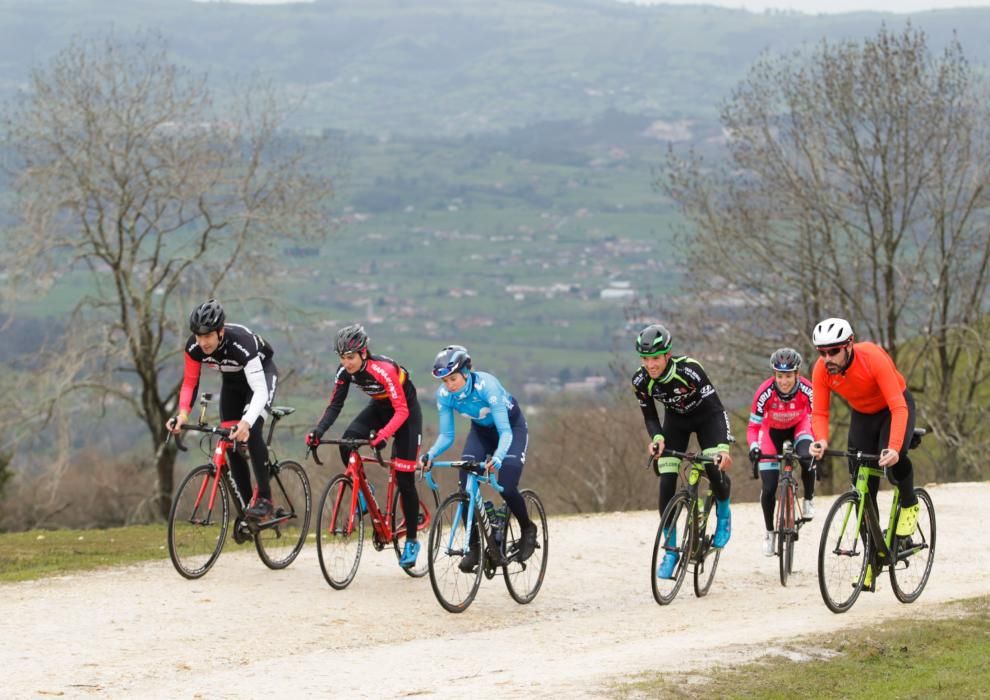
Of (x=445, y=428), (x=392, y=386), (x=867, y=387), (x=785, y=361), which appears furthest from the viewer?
(x=785, y=361)

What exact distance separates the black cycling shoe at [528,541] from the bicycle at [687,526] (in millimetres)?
1053

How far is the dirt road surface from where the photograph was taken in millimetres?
8844

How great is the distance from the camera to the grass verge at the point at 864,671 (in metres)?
8.62

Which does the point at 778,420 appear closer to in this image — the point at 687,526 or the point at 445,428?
the point at 687,526

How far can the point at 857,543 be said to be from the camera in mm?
11133

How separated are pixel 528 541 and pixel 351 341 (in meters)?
2.32

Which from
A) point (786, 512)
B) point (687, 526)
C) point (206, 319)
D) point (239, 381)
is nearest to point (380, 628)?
point (687, 526)

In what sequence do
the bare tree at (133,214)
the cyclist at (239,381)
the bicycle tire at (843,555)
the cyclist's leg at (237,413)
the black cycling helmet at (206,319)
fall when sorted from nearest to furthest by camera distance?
the bicycle tire at (843,555), the black cycling helmet at (206,319), the cyclist at (239,381), the cyclist's leg at (237,413), the bare tree at (133,214)

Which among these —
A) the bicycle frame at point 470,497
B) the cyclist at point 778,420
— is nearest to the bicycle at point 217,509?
the bicycle frame at point 470,497

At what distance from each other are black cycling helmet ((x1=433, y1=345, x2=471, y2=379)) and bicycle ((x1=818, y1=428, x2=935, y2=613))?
2.98 m

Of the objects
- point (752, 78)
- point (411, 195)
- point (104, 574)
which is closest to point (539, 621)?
point (104, 574)

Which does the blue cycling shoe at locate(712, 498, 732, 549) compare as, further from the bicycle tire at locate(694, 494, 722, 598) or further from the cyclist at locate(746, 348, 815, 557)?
the cyclist at locate(746, 348, 815, 557)

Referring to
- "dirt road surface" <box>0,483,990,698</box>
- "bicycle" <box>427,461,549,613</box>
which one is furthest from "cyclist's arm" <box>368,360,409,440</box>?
"dirt road surface" <box>0,483,990,698</box>

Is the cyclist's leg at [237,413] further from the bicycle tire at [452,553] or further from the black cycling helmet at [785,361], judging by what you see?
the black cycling helmet at [785,361]
